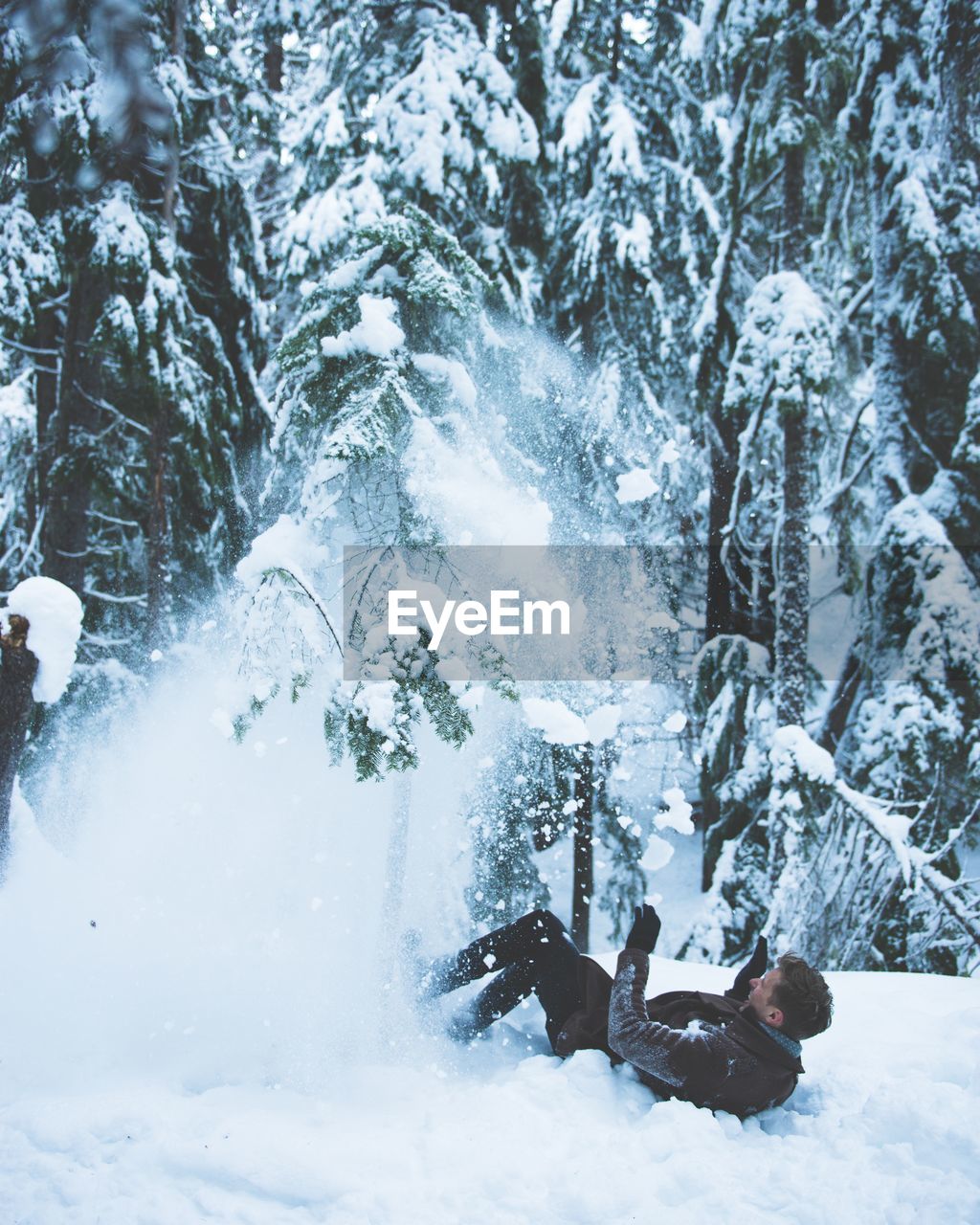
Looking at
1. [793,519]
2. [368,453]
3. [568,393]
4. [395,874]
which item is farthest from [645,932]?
[568,393]

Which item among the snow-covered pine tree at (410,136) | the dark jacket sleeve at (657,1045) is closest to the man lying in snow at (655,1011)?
the dark jacket sleeve at (657,1045)

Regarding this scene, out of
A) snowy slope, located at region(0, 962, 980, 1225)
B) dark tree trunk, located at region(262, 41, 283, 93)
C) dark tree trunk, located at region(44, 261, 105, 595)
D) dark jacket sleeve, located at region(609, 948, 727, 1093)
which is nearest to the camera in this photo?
snowy slope, located at region(0, 962, 980, 1225)

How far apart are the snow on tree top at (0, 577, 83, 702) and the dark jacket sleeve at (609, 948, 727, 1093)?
3044 millimetres

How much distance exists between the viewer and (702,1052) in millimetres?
2633

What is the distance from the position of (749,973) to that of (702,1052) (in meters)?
0.68

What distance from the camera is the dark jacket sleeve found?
8.61 feet

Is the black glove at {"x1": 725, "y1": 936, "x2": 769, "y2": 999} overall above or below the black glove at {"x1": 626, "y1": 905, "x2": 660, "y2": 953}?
below

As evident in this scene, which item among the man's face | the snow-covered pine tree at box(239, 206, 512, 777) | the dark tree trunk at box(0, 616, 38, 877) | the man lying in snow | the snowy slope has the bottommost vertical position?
the snowy slope

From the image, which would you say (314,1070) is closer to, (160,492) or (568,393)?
(160,492)

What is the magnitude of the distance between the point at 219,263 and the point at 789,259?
6.20 m

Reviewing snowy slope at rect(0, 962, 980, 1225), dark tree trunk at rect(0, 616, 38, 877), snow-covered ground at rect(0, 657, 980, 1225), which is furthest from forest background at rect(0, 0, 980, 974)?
snowy slope at rect(0, 962, 980, 1225)

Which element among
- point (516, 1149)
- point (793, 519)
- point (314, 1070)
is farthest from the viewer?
point (793, 519)

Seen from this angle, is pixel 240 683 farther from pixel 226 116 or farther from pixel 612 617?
pixel 226 116

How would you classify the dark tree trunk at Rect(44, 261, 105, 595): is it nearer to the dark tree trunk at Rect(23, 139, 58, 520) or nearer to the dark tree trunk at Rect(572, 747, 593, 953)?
the dark tree trunk at Rect(23, 139, 58, 520)
